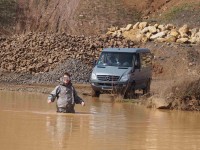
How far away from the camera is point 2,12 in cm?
5131

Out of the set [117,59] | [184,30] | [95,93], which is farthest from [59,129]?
[184,30]

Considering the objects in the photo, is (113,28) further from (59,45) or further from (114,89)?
(114,89)

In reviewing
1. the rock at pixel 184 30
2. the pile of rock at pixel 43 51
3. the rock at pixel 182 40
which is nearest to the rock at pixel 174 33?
the rock at pixel 184 30

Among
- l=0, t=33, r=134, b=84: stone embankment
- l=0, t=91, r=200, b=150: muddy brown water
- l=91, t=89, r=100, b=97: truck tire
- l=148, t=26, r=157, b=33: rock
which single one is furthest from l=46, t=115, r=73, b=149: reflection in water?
l=148, t=26, r=157, b=33: rock

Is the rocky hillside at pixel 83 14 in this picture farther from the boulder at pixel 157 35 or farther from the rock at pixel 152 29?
the boulder at pixel 157 35

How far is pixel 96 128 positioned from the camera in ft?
46.5

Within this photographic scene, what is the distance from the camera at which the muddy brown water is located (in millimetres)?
11547

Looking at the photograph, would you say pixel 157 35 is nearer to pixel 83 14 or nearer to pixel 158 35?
pixel 158 35

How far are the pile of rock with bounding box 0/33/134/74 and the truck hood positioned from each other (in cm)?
1113

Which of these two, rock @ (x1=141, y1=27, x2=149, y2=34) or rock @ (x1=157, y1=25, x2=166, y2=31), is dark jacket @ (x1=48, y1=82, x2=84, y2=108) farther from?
rock @ (x1=157, y1=25, x2=166, y2=31)

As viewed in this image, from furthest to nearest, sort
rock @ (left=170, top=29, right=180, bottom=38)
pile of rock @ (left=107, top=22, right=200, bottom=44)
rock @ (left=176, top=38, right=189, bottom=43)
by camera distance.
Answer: rock @ (left=170, top=29, right=180, bottom=38)
pile of rock @ (left=107, top=22, right=200, bottom=44)
rock @ (left=176, top=38, right=189, bottom=43)

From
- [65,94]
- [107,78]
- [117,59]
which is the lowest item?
[65,94]

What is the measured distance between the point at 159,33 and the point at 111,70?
19.7 meters

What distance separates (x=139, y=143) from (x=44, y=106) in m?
8.11
